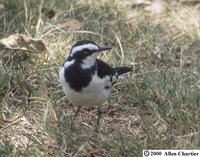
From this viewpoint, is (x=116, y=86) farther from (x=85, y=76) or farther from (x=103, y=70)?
(x=85, y=76)

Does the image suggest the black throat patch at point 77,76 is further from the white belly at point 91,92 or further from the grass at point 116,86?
the grass at point 116,86

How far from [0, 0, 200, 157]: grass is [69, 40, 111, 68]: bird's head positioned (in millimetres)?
498

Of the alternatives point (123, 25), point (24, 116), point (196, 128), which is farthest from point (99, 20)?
point (196, 128)

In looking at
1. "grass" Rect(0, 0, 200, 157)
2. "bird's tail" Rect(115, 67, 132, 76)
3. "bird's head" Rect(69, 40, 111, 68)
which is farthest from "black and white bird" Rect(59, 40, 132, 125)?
"bird's tail" Rect(115, 67, 132, 76)

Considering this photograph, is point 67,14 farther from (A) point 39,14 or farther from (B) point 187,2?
(B) point 187,2

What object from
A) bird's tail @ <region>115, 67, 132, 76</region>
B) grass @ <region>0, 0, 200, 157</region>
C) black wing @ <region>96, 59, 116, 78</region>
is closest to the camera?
grass @ <region>0, 0, 200, 157</region>

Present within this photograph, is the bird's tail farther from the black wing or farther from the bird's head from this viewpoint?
the bird's head

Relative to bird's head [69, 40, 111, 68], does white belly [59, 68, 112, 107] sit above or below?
below

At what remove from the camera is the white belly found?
452 cm

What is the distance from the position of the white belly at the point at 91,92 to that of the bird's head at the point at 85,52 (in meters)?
0.12

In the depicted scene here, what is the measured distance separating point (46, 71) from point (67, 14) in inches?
53.2

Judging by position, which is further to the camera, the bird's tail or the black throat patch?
the bird's tail

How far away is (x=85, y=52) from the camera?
15.0ft

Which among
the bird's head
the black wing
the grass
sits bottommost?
the grass
